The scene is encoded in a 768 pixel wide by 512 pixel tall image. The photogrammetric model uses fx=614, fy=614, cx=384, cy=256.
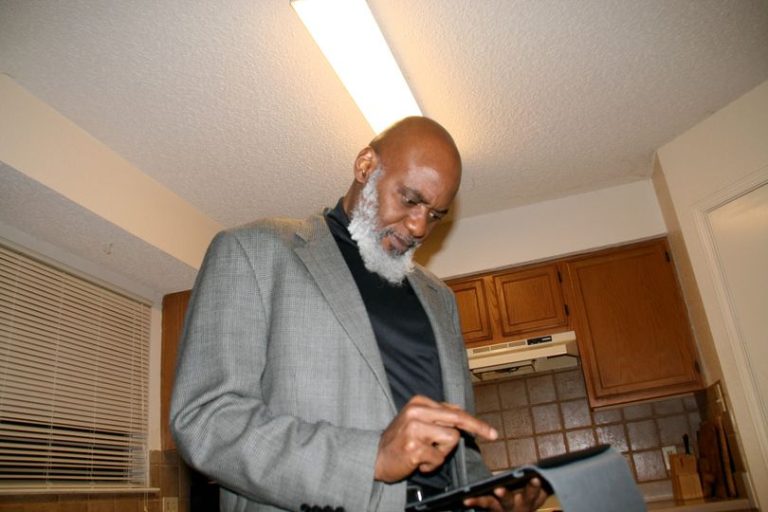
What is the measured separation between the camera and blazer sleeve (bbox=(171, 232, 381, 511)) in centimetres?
80

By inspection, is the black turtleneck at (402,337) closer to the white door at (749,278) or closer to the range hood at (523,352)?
the white door at (749,278)

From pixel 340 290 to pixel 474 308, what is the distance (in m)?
2.89

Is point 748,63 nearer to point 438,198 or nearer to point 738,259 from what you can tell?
point 738,259

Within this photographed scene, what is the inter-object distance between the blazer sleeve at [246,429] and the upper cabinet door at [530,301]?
293 centimetres

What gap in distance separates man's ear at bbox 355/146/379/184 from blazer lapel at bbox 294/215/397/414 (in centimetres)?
32

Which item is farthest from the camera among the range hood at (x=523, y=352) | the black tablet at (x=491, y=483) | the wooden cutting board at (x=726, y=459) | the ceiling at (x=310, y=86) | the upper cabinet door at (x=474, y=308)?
the upper cabinet door at (x=474, y=308)

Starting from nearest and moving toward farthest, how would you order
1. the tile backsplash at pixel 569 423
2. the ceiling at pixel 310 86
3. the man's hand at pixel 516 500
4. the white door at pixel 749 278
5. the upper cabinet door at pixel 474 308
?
the man's hand at pixel 516 500, the ceiling at pixel 310 86, the white door at pixel 749 278, the tile backsplash at pixel 569 423, the upper cabinet door at pixel 474 308

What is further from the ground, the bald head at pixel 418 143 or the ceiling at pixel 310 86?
the ceiling at pixel 310 86

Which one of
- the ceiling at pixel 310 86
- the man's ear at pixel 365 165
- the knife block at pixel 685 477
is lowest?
the knife block at pixel 685 477

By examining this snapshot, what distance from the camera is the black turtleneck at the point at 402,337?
1.12 meters

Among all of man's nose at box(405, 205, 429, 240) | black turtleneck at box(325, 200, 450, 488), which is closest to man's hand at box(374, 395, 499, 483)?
black turtleneck at box(325, 200, 450, 488)

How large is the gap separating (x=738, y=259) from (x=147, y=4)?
2.76 metres

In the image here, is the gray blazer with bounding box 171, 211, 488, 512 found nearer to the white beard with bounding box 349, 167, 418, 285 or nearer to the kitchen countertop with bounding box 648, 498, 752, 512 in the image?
the white beard with bounding box 349, 167, 418, 285

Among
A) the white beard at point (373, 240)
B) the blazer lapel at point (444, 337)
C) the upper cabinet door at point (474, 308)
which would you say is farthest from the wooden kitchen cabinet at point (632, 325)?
the white beard at point (373, 240)
